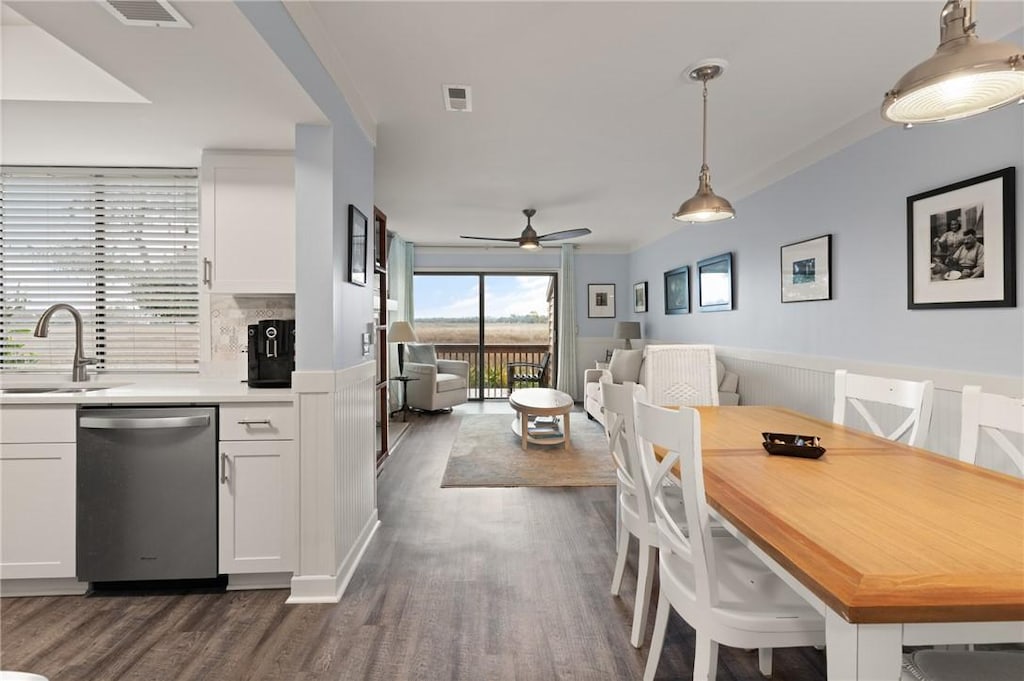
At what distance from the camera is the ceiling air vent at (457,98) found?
280cm

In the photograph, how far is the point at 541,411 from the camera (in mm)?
4820

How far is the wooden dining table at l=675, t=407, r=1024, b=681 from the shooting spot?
0.88m

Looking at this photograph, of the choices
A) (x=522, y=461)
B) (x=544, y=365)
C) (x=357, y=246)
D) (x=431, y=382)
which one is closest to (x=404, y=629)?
(x=357, y=246)

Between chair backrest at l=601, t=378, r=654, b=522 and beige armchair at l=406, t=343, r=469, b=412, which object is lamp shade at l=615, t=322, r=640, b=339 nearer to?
beige armchair at l=406, t=343, r=469, b=412

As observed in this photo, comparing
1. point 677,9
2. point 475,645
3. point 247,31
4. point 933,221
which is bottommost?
point 475,645

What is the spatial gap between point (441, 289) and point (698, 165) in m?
5.07

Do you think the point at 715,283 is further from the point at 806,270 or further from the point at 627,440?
the point at 627,440

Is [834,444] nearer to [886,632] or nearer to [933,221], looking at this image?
[886,632]

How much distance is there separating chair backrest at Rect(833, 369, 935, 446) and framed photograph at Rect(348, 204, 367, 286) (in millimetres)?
2482

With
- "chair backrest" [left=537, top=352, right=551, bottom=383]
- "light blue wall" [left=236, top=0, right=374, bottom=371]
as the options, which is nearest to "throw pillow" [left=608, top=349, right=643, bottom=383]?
"chair backrest" [left=537, top=352, right=551, bottom=383]

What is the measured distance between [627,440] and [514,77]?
1.97 m

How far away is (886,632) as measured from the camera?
894mm

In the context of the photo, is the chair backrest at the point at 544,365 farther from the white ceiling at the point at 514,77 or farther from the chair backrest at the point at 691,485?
the chair backrest at the point at 691,485

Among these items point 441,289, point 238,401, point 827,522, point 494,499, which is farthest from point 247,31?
point 441,289
